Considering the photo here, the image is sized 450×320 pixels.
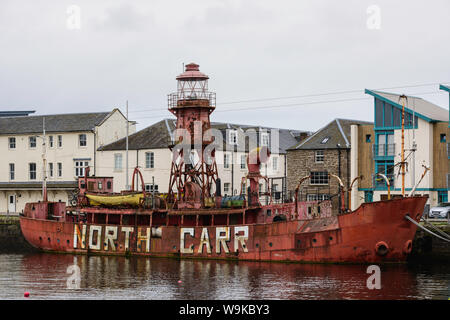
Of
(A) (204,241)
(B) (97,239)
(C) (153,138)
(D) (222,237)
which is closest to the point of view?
(D) (222,237)

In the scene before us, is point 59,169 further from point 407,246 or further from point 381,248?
point 407,246

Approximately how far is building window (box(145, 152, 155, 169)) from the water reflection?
69.8ft

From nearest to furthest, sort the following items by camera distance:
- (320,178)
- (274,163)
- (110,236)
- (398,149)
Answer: (110,236)
(398,149)
(320,178)
(274,163)

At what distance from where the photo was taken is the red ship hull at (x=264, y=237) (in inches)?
1764

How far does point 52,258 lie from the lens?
177 ft

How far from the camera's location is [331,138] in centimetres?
6769

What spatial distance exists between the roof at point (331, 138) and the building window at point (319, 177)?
6.67 feet

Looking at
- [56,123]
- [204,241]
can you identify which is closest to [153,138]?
[56,123]

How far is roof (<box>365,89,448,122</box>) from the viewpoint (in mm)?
60375

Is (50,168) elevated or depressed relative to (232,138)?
depressed

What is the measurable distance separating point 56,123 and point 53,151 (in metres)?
2.87

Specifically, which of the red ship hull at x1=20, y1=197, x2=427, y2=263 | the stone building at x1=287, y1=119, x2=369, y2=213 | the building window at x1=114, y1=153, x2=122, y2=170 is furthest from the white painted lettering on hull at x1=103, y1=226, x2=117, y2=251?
the building window at x1=114, y1=153, x2=122, y2=170

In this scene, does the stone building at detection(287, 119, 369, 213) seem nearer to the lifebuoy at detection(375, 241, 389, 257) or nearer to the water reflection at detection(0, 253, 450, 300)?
the water reflection at detection(0, 253, 450, 300)

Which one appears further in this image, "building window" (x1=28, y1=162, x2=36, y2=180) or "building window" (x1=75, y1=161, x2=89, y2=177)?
"building window" (x1=28, y1=162, x2=36, y2=180)
